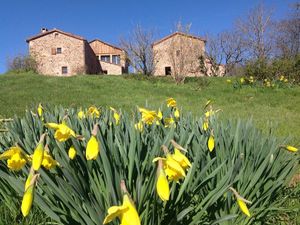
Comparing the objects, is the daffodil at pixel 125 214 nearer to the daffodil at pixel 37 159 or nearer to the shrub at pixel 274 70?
the daffodil at pixel 37 159

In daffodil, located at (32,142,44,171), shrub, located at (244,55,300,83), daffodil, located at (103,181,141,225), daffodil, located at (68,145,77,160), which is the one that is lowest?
daffodil, located at (103,181,141,225)

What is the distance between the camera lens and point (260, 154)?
2.09 metres

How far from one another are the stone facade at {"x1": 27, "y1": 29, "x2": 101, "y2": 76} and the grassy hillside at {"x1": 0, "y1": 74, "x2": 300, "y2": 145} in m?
28.0

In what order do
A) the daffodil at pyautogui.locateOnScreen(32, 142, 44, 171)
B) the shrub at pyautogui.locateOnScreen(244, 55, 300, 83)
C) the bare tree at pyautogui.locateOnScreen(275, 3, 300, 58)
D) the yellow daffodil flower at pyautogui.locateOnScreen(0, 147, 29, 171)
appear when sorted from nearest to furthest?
the daffodil at pyautogui.locateOnScreen(32, 142, 44, 171)
the yellow daffodil flower at pyautogui.locateOnScreen(0, 147, 29, 171)
the shrub at pyautogui.locateOnScreen(244, 55, 300, 83)
the bare tree at pyautogui.locateOnScreen(275, 3, 300, 58)

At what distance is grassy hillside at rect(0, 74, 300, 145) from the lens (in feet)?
26.2

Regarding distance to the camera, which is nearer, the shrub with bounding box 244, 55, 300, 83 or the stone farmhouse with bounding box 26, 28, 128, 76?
the shrub with bounding box 244, 55, 300, 83

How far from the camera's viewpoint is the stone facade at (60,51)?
41.6 meters

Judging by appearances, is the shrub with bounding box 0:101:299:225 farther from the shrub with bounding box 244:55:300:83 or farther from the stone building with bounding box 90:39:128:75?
the stone building with bounding box 90:39:128:75

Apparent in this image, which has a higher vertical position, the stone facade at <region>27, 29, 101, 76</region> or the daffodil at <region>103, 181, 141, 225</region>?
the stone facade at <region>27, 29, 101, 76</region>

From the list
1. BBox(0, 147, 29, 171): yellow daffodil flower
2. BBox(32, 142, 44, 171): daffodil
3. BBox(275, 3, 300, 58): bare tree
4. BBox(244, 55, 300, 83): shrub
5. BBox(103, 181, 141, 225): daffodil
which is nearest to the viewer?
BBox(103, 181, 141, 225): daffodil

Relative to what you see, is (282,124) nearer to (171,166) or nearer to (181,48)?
(171,166)

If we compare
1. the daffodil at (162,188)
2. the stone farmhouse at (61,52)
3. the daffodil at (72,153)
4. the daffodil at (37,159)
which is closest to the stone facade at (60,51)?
the stone farmhouse at (61,52)

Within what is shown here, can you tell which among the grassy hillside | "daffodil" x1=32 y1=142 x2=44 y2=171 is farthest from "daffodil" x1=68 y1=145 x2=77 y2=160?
the grassy hillside

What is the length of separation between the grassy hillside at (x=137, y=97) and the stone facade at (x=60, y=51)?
2802cm
